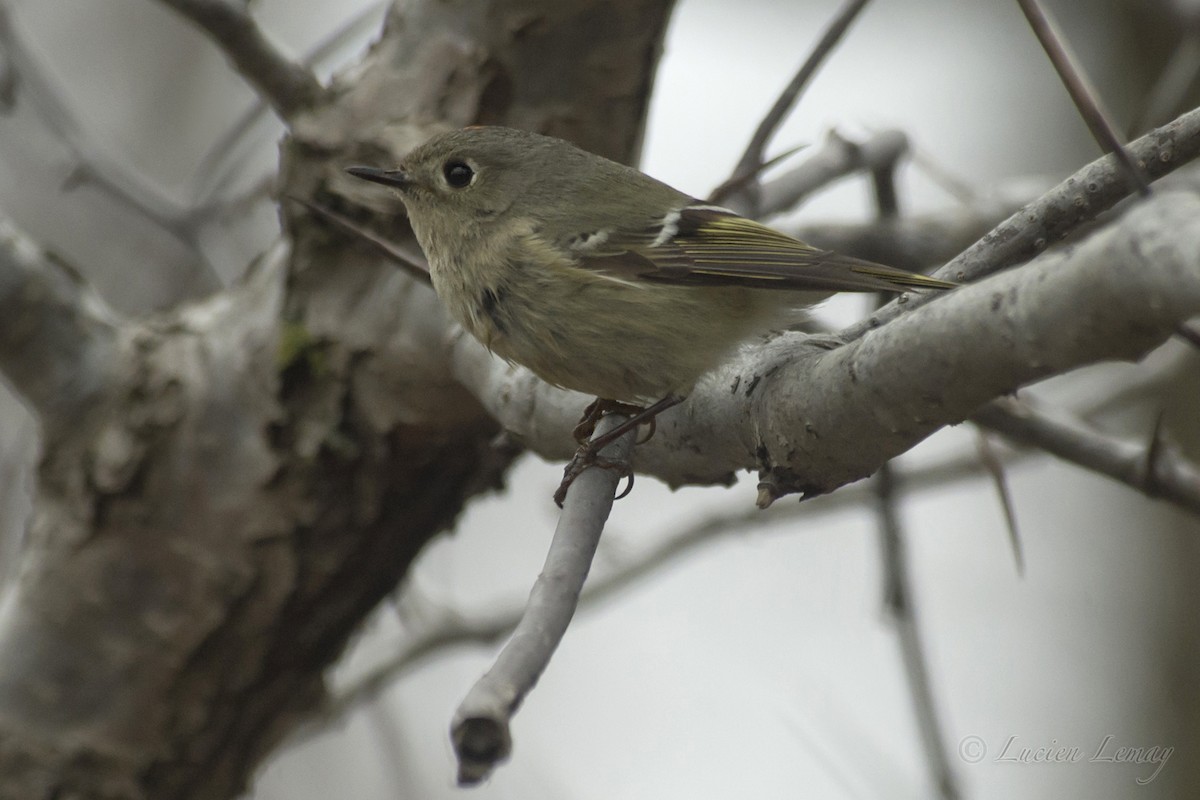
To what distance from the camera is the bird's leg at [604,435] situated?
1.38 metres

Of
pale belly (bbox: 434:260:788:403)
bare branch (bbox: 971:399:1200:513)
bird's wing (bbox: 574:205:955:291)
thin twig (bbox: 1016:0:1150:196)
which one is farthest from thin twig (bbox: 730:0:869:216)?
thin twig (bbox: 1016:0:1150:196)

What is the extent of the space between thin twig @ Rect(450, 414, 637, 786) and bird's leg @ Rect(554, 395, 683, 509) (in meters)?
0.11

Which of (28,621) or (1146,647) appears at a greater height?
(1146,647)

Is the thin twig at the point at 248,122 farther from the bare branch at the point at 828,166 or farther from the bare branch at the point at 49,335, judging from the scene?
the bare branch at the point at 828,166

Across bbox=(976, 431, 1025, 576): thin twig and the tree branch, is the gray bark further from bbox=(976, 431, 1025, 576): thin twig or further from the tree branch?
bbox=(976, 431, 1025, 576): thin twig

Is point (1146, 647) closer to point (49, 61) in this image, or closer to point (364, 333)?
point (364, 333)

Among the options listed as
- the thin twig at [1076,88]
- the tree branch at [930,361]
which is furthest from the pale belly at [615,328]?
Answer: the thin twig at [1076,88]

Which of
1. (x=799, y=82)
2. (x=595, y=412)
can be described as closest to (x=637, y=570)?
(x=595, y=412)

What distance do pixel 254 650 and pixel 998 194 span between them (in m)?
1.99

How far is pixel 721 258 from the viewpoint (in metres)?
1.77

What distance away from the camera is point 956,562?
4.92 metres

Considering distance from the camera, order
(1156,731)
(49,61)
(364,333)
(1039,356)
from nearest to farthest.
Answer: (1039,356) → (364,333) → (1156,731) → (49,61)

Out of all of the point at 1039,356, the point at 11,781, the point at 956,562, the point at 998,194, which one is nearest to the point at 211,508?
the point at 11,781

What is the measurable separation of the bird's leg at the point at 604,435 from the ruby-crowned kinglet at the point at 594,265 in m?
0.02
